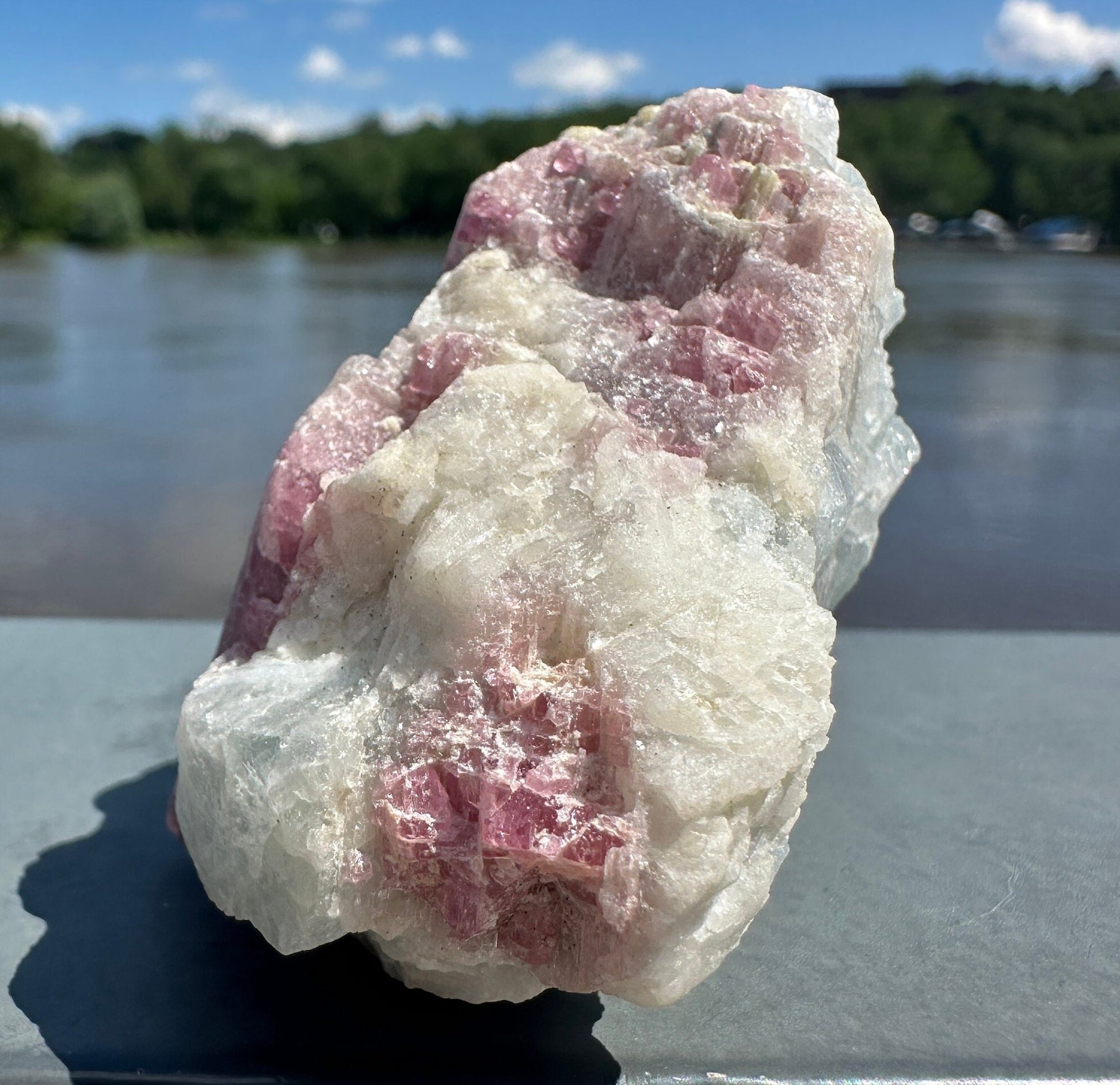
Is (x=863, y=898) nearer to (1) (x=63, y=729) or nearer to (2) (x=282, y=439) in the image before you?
(1) (x=63, y=729)

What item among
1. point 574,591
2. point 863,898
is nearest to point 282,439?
point 863,898

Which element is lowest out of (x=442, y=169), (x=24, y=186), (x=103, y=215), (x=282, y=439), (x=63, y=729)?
(x=282, y=439)

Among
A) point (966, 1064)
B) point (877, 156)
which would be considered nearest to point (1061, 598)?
point (966, 1064)

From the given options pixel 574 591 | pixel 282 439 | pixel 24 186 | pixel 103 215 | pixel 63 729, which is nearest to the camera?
pixel 574 591

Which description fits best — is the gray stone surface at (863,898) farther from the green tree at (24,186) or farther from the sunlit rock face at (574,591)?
the green tree at (24,186)

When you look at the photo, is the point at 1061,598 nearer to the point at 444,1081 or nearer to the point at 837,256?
the point at 837,256

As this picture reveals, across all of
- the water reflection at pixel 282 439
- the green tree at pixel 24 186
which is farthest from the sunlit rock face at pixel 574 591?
the green tree at pixel 24 186

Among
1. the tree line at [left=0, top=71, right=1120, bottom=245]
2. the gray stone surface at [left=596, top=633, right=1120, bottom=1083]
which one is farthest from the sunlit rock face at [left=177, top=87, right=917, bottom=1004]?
the tree line at [left=0, top=71, right=1120, bottom=245]
